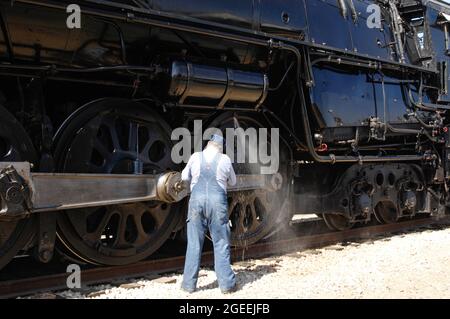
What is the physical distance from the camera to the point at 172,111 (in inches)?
227

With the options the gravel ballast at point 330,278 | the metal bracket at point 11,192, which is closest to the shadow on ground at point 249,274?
the gravel ballast at point 330,278

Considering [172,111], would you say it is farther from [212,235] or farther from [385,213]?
[385,213]

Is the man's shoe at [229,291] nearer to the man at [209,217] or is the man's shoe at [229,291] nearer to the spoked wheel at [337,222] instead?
the man at [209,217]

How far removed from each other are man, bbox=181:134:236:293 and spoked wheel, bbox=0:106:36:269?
4.50ft

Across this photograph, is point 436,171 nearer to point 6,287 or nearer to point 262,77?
point 262,77

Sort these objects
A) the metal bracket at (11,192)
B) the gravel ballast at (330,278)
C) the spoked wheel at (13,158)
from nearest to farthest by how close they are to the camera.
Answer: the metal bracket at (11,192)
the spoked wheel at (13,158)
the gravel ballast at (330,278)

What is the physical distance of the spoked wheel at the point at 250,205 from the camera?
619cm

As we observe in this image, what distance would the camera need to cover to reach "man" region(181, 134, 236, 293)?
472 cm

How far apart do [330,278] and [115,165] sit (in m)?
2.36

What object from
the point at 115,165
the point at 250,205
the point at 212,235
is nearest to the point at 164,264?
the point at 212,235

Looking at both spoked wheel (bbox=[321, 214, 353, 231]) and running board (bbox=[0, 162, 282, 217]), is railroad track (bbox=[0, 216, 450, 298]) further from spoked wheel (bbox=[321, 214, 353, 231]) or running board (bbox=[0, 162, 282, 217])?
running board (bbox=[0, 162, 282, 217])

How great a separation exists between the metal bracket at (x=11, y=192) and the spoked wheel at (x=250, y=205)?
2.38 m

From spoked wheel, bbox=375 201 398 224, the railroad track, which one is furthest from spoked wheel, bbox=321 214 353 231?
spoked wheel, bbox=375 201 398 224

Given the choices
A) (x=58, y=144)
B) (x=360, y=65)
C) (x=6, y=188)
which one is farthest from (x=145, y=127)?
(x=360, y=65)
